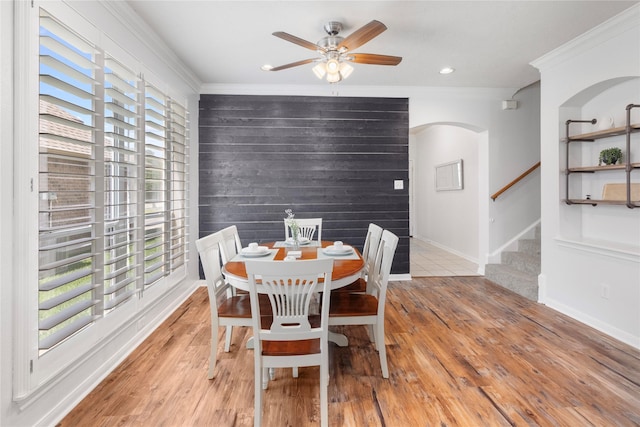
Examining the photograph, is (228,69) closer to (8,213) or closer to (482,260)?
(8,213)

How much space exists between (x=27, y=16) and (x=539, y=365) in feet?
12.1

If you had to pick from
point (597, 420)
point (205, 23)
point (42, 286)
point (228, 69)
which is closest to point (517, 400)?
point (597, 420)

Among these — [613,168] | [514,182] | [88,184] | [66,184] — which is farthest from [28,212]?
[514,182]

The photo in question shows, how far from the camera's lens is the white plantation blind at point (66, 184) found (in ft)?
5.55

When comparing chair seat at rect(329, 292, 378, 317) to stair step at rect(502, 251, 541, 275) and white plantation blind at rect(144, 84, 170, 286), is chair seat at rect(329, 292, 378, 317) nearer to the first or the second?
white plantation blind at rect(144, 84, 170, 286)

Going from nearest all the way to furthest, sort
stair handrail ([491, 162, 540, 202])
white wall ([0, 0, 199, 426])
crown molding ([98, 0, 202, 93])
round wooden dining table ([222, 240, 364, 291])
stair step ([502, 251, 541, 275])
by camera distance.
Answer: white wall ([0, 0, 199, 426]), round wooden dining table ([222, 240, 364, 291]), crown molding ([98, 0, 202, 93]), stair step ([502, 251, 541, 275]), stair handrail ([491, 162, 540, 202])

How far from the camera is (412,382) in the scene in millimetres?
2115

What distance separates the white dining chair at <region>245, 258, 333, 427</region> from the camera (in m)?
1.62

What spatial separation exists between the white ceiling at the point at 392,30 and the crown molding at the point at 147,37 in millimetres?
54

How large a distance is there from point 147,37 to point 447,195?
6037 millimetres

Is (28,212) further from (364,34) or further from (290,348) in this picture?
(364,34)

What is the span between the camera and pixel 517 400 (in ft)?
6.34

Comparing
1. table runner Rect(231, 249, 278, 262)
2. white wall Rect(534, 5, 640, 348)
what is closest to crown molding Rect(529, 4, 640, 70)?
white wall Rect(534, 5, 640, 348)

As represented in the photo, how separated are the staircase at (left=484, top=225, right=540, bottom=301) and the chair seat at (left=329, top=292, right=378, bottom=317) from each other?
2.56 metres
